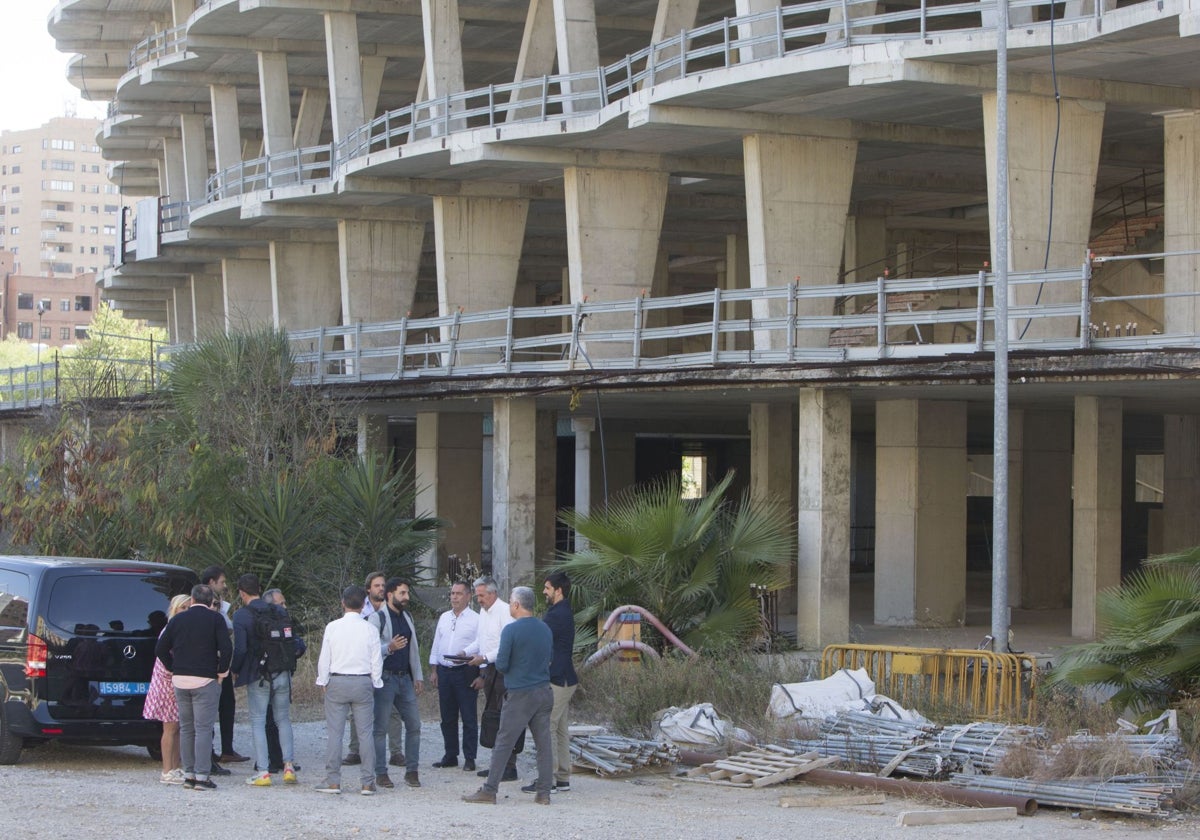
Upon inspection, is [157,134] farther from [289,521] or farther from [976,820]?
[976,820]

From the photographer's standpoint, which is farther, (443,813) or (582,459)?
(582,459)

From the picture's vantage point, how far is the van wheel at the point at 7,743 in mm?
14125

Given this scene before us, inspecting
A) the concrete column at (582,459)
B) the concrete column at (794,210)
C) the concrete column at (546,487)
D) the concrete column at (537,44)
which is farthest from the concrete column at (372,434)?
the concrete column at (794,210)

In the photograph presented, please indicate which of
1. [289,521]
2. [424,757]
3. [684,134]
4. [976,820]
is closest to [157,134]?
[684,134]

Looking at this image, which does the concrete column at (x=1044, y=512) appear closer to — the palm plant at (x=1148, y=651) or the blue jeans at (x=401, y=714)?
the palm plant at (x=1148, y=651)

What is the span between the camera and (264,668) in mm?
13484

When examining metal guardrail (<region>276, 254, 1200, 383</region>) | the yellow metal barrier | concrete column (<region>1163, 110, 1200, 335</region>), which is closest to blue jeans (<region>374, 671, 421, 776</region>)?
the yellow metal barrier

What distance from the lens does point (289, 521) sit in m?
23.4

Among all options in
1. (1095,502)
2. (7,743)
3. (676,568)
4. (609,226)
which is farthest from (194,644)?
(609,226)

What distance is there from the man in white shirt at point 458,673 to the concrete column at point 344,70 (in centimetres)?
2812

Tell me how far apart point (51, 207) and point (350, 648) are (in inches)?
7679

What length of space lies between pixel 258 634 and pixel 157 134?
177 ft

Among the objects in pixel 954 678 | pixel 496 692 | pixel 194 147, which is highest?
pixel 194 147

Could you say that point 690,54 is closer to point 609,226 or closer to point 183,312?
point 609,226
